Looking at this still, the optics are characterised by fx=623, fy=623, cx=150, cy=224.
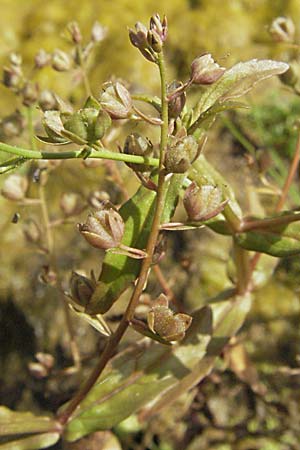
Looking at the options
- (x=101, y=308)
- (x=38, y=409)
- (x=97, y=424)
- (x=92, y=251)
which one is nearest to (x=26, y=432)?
(x=97, y=424)

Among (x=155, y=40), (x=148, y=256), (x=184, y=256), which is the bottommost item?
(x=184, y=256)

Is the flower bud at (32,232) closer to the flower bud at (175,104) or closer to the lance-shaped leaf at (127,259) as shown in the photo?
the lance-shaped leaf at (127,259)

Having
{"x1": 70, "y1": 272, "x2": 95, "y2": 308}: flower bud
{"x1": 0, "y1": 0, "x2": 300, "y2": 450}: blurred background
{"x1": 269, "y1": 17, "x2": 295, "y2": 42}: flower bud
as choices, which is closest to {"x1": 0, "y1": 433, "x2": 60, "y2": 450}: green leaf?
{"x1": 0, "y1": 0, "x2": 300, "y2": 450}: blurred background

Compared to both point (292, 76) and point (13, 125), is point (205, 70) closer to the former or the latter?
point (292, 76)

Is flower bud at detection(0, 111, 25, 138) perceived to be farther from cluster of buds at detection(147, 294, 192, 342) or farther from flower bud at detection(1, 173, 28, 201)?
cluster of buds at detection(147, 294, 192, 342)

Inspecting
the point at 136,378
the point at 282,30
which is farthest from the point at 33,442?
the point at 282,30

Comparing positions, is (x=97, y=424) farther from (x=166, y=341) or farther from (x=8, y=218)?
(x=8, y=218)
